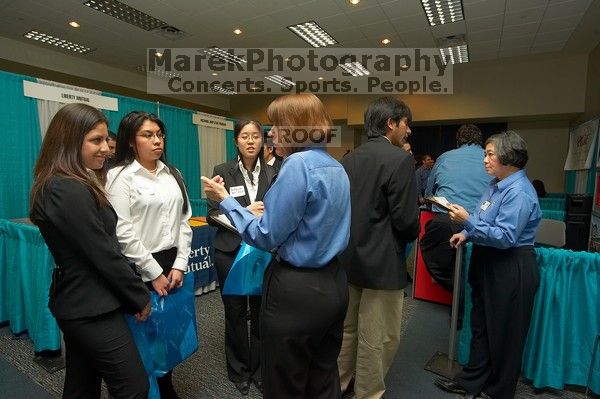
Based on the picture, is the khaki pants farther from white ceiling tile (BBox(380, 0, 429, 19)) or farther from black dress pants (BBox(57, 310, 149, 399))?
white ceiling tile (BBox(380, 0, 429, 19))

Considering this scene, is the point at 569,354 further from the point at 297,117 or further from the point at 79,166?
the point at 79,166

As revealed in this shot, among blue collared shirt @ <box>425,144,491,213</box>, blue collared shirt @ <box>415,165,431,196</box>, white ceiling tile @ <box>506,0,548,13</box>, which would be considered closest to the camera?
blue collared shirt @ <box>425,144,491,213</box>

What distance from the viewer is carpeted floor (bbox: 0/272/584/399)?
190 centimetres

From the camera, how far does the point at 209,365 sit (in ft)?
7.13

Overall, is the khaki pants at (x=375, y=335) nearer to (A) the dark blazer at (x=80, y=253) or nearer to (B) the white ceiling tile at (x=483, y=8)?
(A) the dark blazer at (x=80, y=253)

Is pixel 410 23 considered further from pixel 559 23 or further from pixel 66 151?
pixel 66 151

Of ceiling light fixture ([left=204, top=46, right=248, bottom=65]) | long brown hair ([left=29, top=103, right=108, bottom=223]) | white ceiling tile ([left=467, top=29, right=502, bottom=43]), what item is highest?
ceiling light fixture ([left=204, top=46, right=248, bottom=65])

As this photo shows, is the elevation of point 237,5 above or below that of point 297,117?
above

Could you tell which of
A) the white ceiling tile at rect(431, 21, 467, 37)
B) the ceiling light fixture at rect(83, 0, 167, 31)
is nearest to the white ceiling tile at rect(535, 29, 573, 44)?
the white ceiling tile at rect(431, 21, 467, 37)

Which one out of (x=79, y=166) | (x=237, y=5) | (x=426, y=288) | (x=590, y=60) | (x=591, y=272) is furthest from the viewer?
(x=590, y=60)

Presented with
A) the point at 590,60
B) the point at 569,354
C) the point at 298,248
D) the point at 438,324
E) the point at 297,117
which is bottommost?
the point at 438,324

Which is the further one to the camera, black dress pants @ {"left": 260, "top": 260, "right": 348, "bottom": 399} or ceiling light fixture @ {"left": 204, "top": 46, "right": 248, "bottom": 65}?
ceiling light fixture @ {"left": 204, "top": 46, "right": 248, "bottom": 65}

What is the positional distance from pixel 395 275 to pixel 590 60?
7302mm

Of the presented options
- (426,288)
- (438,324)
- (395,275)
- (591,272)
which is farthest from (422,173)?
(395,275)
